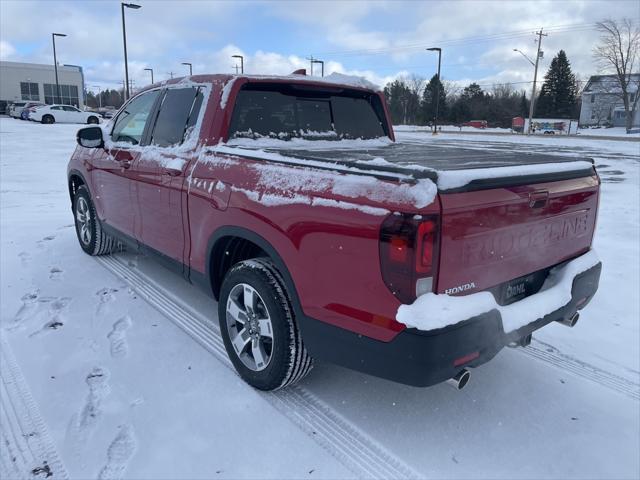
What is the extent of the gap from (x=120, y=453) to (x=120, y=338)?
130 cm

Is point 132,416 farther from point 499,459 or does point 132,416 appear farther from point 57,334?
point 499,459

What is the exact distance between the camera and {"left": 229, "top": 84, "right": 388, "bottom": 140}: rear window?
3508 millimetres

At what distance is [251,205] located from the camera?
2.79 m

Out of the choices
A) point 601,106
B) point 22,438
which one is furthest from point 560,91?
point 22,438

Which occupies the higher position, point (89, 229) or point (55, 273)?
point (89, 229)

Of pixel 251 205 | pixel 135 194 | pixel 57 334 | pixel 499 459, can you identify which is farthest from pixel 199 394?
pixel 135 194

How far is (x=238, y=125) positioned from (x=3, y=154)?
589 inches

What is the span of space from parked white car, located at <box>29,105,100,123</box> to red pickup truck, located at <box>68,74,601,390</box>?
34.0 metres

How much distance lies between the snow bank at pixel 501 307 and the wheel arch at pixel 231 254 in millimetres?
728

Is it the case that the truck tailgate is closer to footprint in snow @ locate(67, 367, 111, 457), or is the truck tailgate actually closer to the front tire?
the front tire

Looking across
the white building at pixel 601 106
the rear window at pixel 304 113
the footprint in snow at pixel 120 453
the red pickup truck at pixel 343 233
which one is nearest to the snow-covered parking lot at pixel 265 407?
the footprint in snow at pixel 120 453

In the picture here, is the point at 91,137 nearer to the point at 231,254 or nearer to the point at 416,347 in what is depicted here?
the point at 231,254

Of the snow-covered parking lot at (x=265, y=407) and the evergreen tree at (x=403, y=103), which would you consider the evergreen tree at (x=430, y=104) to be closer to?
the evergreen tree at (x=403, y=103)

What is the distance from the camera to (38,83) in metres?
70.0
